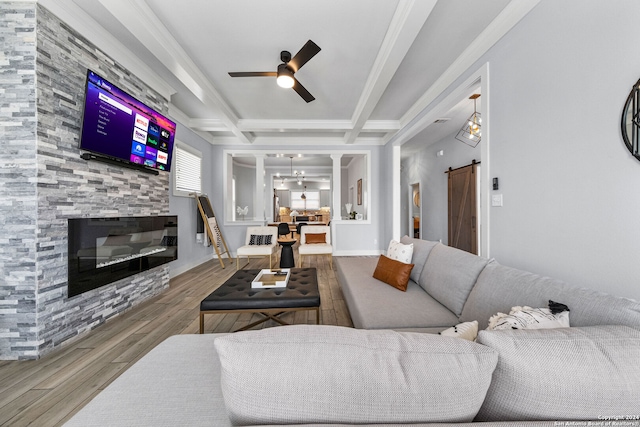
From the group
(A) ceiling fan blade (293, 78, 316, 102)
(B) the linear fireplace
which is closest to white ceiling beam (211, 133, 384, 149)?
(A) ceiling fan blade (293, 78, 316, 102)

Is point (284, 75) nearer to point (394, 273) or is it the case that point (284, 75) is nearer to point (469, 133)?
point (394, 273)

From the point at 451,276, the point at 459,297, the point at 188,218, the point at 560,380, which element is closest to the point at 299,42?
the point at 451,276

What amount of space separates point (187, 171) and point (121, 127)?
218 cm

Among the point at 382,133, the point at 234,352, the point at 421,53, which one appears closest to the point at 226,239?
the point at 382,133

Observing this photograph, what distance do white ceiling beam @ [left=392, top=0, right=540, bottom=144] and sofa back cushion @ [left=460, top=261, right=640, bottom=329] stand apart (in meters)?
1.97

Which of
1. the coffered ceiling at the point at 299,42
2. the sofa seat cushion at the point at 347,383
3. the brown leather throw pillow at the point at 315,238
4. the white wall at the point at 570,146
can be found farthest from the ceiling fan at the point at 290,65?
the brown leather throw pillow at the point at 315,238

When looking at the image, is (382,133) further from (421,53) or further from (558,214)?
(558,214)

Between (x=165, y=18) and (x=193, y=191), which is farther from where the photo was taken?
(x=193, y=191)

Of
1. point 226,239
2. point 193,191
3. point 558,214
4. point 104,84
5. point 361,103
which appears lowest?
point 226,239

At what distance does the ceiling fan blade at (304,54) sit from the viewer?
2.14 m

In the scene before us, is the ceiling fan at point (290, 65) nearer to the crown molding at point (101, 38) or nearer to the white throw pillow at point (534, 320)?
the crown molding at point (101, 38)

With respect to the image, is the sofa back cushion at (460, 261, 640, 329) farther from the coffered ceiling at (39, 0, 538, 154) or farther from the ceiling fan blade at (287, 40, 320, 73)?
the ceiling fan blade at (287, 40, 320, 73)

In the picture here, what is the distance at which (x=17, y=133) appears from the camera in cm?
184

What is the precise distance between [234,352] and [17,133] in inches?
101
